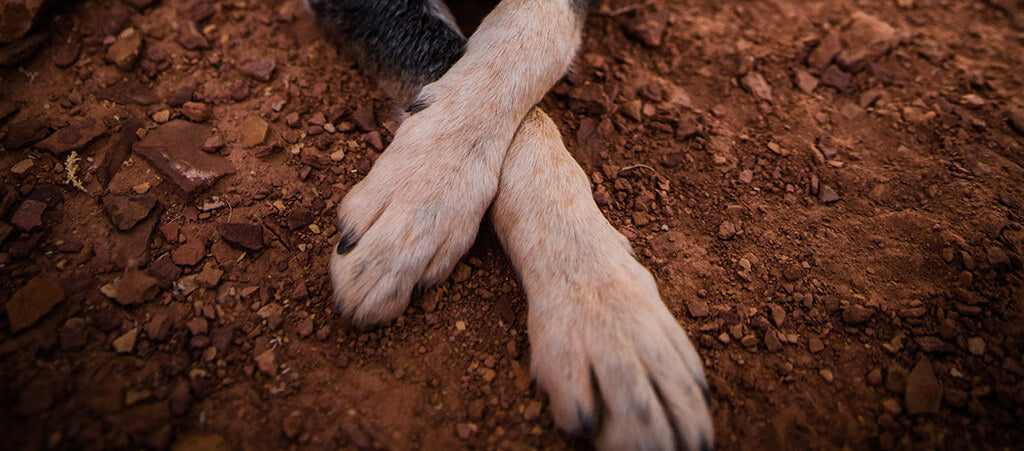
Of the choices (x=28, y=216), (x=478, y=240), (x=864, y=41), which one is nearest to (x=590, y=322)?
(x=478, y=240)

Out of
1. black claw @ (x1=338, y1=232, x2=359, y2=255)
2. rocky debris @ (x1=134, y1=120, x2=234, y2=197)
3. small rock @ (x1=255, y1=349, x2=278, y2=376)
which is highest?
rocky debris @ (x1=134, y1=120, x2=234, y2=197)

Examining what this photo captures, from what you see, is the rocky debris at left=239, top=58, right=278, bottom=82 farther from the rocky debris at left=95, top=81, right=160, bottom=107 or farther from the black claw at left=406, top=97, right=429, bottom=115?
the black claw at left=406, top=97, right=429, bottom=115

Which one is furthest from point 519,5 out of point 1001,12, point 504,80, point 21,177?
point 1001,12

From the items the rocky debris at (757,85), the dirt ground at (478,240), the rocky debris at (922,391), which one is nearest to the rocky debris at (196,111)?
the dirt ground at (478,240)

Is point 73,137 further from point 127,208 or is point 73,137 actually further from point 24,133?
point 127,208

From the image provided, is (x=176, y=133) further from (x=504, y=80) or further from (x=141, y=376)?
(x=504, y=80)

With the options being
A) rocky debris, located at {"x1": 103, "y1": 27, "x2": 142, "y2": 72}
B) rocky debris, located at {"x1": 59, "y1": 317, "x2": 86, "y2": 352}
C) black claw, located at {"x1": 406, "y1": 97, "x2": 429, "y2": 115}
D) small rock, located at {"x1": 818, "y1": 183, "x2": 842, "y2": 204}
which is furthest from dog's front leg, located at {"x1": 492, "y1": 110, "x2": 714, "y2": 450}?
rocky debris, located at {"x1": 103, "y1": 27, "x2": 142, "y2": 72}
